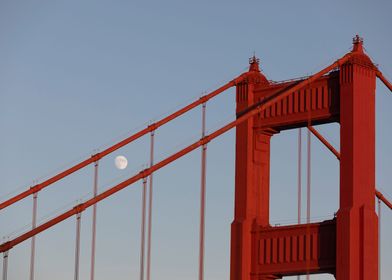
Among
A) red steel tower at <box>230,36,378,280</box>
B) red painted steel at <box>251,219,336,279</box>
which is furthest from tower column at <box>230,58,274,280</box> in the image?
red painted steel at <box>251,219,336,279</box>

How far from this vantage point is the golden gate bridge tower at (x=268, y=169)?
110 meters

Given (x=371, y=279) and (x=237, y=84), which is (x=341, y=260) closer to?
(x=371, y=279)

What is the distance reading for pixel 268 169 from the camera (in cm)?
11562

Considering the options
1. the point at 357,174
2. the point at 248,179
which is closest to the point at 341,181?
the point at 357,174

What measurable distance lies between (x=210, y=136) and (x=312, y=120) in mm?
4898

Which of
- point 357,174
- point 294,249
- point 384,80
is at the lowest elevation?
point 294,249

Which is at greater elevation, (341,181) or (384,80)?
(384,80)

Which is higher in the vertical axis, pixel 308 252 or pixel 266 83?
pixel 266 83

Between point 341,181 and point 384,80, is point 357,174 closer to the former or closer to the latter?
point 341,181

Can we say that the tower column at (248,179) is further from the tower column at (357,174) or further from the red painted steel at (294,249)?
the tower column at (357,174)

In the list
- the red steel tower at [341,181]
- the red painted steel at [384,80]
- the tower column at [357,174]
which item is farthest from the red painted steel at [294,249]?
the red painted steel at [384,80]

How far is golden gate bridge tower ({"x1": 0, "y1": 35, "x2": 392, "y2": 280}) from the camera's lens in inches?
4341

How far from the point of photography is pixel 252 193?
11469cm

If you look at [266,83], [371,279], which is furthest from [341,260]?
[266,83]
